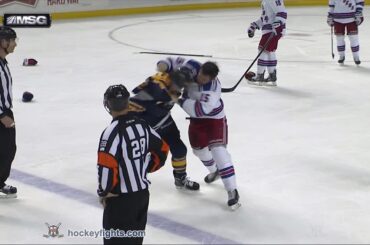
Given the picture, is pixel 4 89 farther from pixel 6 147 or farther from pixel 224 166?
pixel 224 166

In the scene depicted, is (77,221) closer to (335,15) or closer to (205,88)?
(205,88)

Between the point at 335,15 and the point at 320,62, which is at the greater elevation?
the point at 335,15

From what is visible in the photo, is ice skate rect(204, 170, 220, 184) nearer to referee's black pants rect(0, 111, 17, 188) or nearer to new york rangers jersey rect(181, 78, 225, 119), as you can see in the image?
new york rangers jersey rect(181, 78, 225, 119)

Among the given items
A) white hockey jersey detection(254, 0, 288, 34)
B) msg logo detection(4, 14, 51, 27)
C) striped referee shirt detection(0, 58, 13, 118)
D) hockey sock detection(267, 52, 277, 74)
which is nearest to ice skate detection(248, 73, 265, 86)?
hockey sock detection(267, 52, 277, 74)

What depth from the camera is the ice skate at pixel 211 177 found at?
15.2 feet

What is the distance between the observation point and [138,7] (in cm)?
1552

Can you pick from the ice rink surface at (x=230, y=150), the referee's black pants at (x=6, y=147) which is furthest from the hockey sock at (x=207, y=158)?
the referee's black pants at (x=6, y=147)

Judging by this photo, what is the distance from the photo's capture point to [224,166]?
417 cm

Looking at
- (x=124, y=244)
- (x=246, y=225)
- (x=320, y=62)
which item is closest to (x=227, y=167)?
(x=246, y=225)

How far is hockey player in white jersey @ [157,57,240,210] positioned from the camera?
4.02 metres

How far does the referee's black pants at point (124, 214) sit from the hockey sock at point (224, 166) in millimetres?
1237

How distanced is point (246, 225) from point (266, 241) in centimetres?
24

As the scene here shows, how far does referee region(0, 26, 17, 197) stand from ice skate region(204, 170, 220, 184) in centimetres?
126

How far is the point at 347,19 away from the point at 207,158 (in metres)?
5.22
